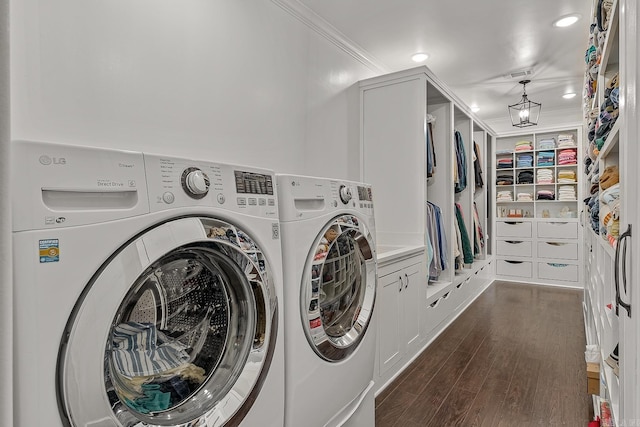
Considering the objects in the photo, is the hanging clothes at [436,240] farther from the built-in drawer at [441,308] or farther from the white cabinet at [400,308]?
the white cabinet at [400,308]

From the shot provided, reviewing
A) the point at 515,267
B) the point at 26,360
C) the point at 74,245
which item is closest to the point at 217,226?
the point at 74,245

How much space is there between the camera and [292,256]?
3.84 feet

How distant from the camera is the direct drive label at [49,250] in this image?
2.05 ft

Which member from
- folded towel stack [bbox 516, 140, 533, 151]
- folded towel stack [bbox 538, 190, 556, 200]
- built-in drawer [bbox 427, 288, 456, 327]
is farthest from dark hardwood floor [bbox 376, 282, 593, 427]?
folded towel stack [bbox 516, 140, 533, 151]

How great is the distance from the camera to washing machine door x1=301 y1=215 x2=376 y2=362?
124cm

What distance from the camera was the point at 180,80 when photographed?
1703mm

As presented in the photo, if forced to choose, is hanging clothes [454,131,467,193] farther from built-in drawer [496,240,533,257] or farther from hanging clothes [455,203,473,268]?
built-in drawer [496,240,533,257]

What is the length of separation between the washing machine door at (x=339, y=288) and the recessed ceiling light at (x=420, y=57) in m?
2.20

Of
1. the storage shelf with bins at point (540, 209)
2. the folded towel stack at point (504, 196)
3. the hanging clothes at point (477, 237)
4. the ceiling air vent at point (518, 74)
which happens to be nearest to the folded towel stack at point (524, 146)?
the storage shelf with bins at point (540, 209)

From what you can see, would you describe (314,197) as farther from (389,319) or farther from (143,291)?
(389,319)

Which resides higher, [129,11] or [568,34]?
[568,34]

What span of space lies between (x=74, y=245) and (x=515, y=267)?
18.5 ft

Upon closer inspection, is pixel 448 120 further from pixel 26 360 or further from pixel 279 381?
pixel 26 360

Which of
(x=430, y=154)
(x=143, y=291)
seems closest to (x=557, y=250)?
(x=430, y=154)
